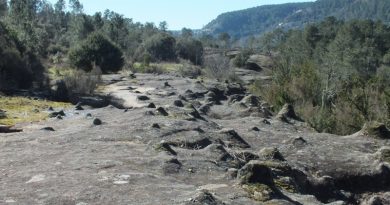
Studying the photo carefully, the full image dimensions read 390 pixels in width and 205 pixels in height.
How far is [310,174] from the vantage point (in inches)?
700

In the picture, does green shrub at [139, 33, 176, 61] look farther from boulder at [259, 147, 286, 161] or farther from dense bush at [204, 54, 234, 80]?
boulder at [259, 147, 286, 161]

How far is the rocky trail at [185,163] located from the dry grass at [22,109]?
3469mm

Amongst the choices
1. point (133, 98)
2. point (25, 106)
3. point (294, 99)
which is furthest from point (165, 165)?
point (294, 99)

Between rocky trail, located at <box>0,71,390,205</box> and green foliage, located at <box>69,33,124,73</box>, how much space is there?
4212 cm

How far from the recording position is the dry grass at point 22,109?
29.4 metres

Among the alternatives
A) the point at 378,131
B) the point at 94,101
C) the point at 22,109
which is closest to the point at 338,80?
the point at 94,101

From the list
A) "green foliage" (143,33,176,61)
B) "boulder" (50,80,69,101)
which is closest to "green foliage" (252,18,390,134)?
"boulder" (50,80,69,101)

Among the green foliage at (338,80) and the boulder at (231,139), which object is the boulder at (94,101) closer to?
the green foliage at (338,80)

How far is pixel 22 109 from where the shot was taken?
35.2 meters

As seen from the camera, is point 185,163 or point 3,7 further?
point 3,7

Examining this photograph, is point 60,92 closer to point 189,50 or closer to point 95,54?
point 95,54

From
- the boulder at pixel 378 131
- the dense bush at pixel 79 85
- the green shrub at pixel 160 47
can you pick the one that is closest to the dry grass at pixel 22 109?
the dense bush at pixel 79 85

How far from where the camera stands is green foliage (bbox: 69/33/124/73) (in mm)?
68500

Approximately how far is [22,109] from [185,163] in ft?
73.8
